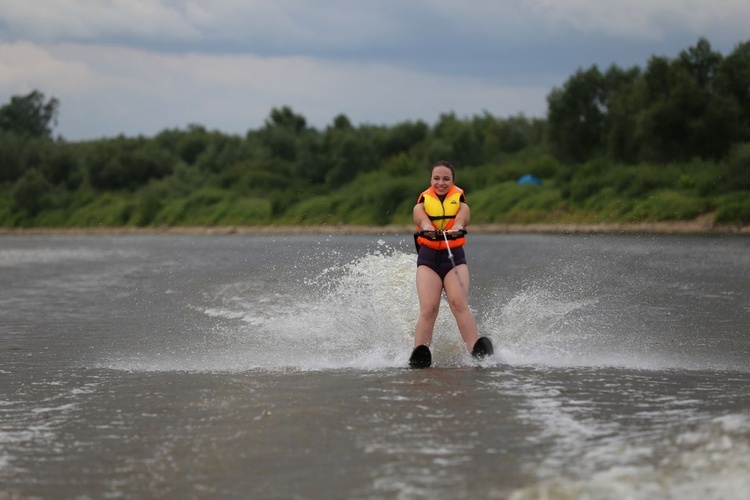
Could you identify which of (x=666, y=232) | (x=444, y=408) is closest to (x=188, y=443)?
(x=444, y=408)

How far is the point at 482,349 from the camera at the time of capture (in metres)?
9.91

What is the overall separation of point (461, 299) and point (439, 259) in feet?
1.47

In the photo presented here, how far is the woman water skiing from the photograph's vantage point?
994 cm

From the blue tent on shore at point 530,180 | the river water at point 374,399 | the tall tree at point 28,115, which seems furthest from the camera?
the tall tree at point 28,115

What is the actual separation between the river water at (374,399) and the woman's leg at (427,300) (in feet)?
1.20

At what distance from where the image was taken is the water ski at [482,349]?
32.5 ft

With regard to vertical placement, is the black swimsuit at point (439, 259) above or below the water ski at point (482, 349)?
above

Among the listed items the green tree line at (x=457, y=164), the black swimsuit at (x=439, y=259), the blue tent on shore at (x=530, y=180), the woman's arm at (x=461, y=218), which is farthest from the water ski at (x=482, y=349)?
the blue tent on shore at (x=530, y=180)

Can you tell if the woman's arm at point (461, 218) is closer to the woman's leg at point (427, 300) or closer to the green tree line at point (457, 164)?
the woman's leg at point (427, 300)

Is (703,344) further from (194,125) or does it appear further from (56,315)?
(194,125)

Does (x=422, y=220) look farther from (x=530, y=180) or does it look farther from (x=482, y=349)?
(x=530, y=180)

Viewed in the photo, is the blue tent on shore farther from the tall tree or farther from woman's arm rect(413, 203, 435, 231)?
the tall tree

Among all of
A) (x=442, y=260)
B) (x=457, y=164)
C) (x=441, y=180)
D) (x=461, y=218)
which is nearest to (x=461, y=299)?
(x=442, y=260)

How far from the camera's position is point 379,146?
86812 mm
